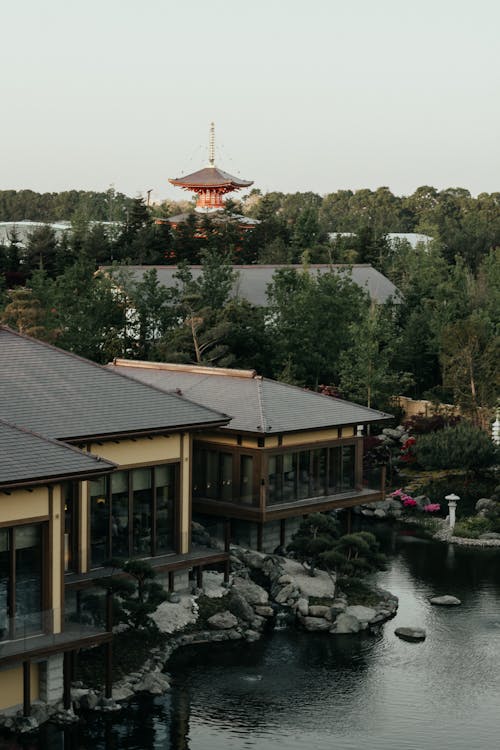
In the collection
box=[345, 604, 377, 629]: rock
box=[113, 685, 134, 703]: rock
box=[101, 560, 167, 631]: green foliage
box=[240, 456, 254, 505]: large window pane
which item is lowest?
box=[345, 604, 377, 629]: rock

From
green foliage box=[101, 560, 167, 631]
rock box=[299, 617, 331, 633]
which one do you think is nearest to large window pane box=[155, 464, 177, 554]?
green foliage box=[101, 560, 167, 631]

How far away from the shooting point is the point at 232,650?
2444cm

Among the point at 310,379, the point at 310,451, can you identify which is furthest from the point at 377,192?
the point at 310,451

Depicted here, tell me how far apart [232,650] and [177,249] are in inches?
1770

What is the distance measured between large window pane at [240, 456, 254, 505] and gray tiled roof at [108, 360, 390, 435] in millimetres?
891

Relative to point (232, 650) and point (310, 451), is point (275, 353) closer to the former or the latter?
point (310, 451)

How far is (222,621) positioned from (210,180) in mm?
65700

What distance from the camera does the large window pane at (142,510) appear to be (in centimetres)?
2520

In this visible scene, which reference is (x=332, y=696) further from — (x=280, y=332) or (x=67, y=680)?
(x=280, y=332)

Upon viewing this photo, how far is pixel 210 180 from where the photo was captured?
88.0 metres

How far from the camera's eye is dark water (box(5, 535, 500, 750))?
20031mm

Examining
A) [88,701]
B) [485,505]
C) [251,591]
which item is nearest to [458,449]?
[485,505]

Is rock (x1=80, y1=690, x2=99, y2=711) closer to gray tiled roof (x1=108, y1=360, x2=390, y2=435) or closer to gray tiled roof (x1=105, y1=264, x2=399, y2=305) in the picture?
gray tiled roof (x1=108, y1=360, x2=390, y2=435)

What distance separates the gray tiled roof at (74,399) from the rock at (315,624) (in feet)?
15.6
